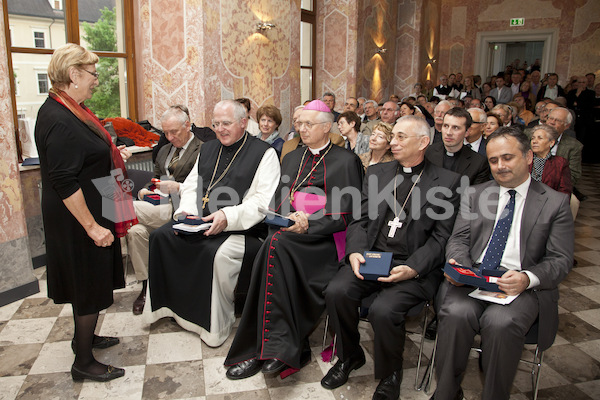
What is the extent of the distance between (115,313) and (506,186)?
2849 mm

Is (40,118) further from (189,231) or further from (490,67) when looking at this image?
(490,67)

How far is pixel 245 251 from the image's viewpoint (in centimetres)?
321

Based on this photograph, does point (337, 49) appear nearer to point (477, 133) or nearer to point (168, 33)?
point (168, 33)

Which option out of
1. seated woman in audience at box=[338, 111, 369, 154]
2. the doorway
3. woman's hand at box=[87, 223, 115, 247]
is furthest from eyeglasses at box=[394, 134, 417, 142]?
the doorway

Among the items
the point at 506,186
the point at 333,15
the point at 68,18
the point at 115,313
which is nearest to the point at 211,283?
the point at 115,313

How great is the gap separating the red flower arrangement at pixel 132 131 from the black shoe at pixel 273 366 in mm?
3489

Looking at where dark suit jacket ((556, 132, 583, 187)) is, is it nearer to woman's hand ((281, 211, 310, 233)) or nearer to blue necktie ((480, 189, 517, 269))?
blue necktie ((480, 189, 517, 269))

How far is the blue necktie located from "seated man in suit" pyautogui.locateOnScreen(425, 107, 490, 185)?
94 centimetres

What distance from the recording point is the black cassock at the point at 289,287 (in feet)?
9.16

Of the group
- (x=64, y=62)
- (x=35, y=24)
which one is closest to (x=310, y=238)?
(x=64, y=62)

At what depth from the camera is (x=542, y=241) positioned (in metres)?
2.41

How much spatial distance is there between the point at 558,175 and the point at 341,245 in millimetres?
2075

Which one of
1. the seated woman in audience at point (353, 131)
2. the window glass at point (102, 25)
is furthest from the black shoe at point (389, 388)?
the window glass at point (102, 25)

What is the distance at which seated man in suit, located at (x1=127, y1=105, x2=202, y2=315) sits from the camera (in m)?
3.71
